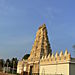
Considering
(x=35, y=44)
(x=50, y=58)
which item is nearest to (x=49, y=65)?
(x=50, y=58)

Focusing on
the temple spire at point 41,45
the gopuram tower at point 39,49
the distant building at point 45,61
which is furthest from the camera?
the temple spire at point 41,45

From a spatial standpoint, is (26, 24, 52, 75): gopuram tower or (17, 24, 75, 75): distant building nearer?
(17, 24, 75, 75): distant building

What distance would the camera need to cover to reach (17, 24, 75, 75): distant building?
35.5m

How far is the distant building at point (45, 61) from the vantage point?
35469mm

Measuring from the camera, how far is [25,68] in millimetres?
58625

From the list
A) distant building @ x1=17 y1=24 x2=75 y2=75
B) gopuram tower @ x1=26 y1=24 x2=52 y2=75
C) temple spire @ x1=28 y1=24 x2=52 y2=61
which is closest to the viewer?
distant building @ x1=17 y1=24 x2=75 y2=75

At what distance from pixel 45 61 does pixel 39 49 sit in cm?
920

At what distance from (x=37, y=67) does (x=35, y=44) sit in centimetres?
963

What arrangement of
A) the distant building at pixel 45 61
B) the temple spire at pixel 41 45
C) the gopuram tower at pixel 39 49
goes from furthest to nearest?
the temple spire at pixel 41 45
the gopuram tower at pixel 39 49
the distant building at pixel 45 61

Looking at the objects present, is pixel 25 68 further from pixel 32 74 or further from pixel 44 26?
pixel 44 26

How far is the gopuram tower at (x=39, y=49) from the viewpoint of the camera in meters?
51.6

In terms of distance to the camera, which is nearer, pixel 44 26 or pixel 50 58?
pixel 50 58

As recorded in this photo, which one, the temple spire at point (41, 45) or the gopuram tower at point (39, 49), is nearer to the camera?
the gopuram tower at point (39, 49)

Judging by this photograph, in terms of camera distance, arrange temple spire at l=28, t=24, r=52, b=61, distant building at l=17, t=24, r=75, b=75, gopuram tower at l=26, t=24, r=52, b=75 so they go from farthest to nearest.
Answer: temple spire at l=28, t=24, r=52, b=61 → gopuram tower at l=26, t=24, r=52, b=75 → distant building at l=17, t=24, r=75, b=75
